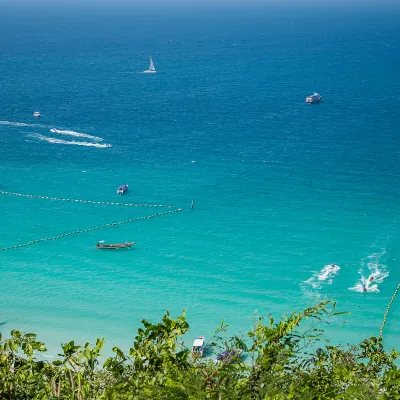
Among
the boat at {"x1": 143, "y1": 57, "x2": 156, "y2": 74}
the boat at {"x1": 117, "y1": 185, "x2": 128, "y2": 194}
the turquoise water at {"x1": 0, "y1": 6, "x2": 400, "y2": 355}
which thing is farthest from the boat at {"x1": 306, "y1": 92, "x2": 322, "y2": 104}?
the boat at {"x1": 117, "y1": 185, "x2": 128, "y2": 194}

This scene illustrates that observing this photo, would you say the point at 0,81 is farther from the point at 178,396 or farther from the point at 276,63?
the point at 178,396

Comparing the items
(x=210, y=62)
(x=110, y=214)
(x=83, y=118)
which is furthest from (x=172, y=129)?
(x=210, y=62)

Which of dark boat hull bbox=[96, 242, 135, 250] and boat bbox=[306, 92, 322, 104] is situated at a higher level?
boat bbox=[306, 92, 322, 104]

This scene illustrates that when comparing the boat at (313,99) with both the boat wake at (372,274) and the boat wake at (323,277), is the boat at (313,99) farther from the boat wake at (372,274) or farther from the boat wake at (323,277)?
the boat wake at (323,277)

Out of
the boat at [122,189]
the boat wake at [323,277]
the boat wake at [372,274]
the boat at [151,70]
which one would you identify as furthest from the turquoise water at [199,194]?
the boat at [151,70]

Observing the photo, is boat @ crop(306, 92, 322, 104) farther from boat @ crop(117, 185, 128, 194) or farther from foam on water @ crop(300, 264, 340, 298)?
foam on water @ crop(300, 264, 340, 298)
